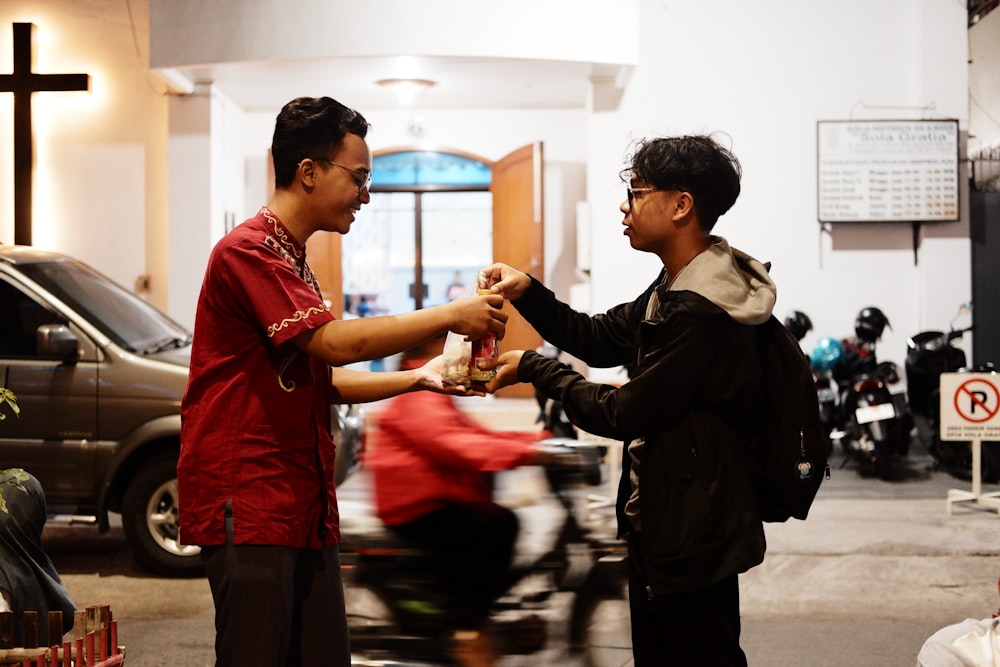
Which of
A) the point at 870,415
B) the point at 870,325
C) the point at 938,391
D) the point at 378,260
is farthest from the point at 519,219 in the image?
the point at 938,391

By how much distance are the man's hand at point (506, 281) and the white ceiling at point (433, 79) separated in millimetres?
8353

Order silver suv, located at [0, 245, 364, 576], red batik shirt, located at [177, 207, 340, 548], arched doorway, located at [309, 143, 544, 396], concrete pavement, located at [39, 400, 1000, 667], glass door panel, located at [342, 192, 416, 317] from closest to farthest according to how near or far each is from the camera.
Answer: red batik shirt, located at [177, 207, 340, 548], concrete pavement, located at [39, 400, 1000, 667], silver suv, located at [0, 245, 364, 576], arched doorway, located at [309, 143, 544, 396], glass door panel, located at [342, 192, 416, 317]

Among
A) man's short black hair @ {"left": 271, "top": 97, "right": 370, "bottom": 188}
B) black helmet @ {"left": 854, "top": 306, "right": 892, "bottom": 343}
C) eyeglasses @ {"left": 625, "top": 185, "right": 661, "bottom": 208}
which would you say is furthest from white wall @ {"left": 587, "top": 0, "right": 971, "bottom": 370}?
man's short black hair @ {"left": 271, "top": 97, "right": 370, "bottom": 188}

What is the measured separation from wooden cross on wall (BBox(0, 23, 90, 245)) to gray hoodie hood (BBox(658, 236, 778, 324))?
1039 cm

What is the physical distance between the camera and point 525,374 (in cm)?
301

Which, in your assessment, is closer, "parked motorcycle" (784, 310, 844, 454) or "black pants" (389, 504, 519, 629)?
"black pants" (389, 504, 519, 629)

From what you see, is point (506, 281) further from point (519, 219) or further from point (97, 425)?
point (519, 219)

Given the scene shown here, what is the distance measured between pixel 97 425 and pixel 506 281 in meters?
4.40

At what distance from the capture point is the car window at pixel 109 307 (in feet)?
23.1

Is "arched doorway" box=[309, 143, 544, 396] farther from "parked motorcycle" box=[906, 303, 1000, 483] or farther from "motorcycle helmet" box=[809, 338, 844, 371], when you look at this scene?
"parked motorcycle" box=[906, 303, 1000, 483]

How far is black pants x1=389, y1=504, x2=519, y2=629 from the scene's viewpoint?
436 cm

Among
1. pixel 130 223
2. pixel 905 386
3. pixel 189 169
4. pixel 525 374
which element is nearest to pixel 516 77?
pixel 189 169

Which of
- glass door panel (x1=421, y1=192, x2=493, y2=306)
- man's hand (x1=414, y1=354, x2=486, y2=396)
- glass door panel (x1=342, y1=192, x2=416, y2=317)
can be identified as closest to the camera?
man's hand (x1=414, y1=354, x2=486, y2=396)

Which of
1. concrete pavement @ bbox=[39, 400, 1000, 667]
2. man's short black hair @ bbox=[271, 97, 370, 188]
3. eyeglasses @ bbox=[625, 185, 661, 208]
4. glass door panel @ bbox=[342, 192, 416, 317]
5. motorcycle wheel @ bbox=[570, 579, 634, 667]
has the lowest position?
concrete pavement @ bbox=[39, 400, 1000, 667]
